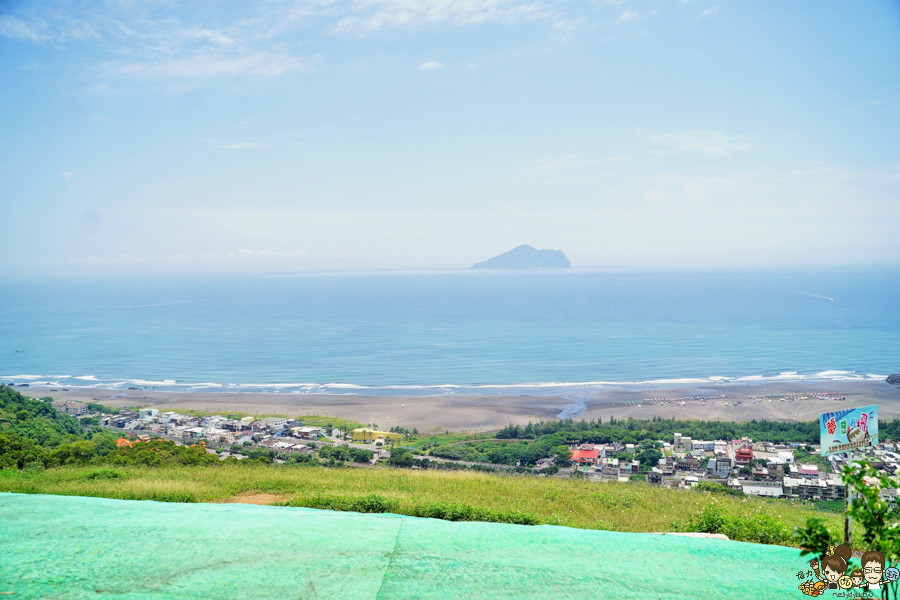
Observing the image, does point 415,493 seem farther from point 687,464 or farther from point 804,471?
point 804,471

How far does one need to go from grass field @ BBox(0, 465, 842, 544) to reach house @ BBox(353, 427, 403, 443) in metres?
12.2

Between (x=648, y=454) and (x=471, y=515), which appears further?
(x=648, y=454)

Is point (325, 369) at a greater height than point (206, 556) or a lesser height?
lesser

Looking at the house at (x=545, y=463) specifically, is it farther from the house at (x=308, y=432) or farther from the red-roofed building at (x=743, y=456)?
the house at (x=308, y=432)

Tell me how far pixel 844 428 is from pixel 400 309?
73.1 metres

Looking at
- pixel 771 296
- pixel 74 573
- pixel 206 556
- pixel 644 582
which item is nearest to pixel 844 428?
pixel 644 582

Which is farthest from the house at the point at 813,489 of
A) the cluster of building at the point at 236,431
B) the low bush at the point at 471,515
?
the cluster of building at the point at 236,431

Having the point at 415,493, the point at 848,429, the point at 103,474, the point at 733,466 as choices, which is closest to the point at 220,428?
the point at 103,474

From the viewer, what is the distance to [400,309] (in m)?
76.4

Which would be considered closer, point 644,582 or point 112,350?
point 644,582

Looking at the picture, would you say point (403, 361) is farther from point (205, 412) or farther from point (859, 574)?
point (859, 574)

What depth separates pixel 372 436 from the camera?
2152 centimetres

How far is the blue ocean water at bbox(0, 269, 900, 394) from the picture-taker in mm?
34125

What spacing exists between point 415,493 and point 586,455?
1215 cm
